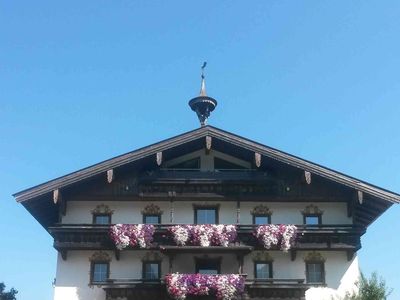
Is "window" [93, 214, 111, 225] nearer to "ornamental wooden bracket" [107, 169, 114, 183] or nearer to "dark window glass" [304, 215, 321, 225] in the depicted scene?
"ornamental wooden bracket" [107, 169, 114, 183]

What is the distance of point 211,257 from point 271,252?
2.52 metres

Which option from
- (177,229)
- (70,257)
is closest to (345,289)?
(177,229)

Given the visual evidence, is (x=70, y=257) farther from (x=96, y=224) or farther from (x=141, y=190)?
(x=141, y=190)

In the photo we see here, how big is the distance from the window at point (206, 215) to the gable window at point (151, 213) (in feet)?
5.14

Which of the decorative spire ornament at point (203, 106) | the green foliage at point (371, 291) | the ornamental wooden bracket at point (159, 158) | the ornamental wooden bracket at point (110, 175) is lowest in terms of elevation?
the green foliage at point (371, 291)

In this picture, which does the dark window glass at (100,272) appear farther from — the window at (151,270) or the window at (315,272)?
the window at (315,272)

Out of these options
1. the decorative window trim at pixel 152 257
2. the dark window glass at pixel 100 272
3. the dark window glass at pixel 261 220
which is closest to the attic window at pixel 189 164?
the dark window glass at pixel 261 220

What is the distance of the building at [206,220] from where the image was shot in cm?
2400

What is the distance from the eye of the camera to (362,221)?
2705 cm

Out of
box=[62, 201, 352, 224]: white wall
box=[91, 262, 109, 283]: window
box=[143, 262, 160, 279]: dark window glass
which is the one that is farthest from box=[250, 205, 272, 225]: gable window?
box=[91, 262, 109, 283]: window

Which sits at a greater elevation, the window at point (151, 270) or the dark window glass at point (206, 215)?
the dark window glass at point (206, 215)

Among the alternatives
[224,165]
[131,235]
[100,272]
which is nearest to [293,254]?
[224,165]


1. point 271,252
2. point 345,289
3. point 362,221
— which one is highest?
point 362,221

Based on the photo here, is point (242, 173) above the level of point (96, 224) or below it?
above
